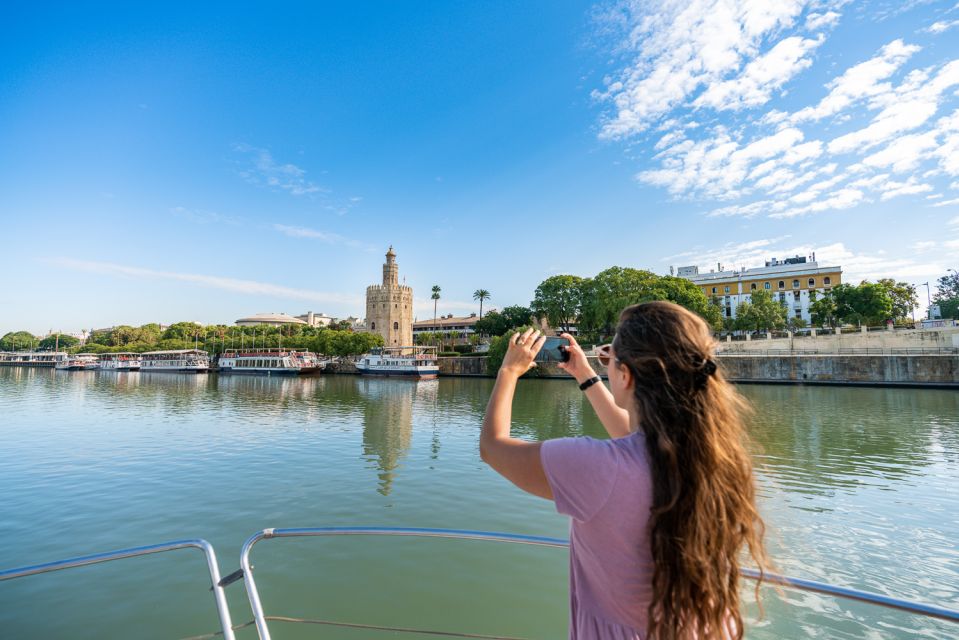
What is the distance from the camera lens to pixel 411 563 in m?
7.38

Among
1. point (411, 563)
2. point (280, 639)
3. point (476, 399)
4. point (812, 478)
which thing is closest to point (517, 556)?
point (411, 563)

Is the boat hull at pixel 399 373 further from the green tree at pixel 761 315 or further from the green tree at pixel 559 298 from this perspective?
the green tree at pixel 761 315

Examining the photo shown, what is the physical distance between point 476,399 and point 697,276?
54.1 meters

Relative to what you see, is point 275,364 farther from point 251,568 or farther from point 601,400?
point 601,400

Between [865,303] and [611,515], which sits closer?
[611,515]

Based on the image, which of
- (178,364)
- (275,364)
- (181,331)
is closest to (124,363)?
(178,364)

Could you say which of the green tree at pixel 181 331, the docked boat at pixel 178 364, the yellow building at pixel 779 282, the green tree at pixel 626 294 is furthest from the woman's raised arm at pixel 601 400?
the green tree at pixel 181 331

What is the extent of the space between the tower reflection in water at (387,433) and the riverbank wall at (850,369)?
76.6ft

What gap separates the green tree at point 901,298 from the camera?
5750 centimetres

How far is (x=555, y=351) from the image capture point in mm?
2109

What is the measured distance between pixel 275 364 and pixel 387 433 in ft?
167

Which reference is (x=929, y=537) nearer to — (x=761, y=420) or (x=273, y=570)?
(x=273, y=570)

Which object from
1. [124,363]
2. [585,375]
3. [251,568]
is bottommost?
[124,363]

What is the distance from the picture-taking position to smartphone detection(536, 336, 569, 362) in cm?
206
